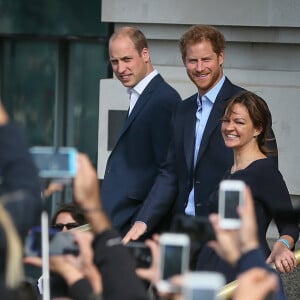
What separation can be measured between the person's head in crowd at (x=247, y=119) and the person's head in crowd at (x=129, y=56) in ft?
2.56

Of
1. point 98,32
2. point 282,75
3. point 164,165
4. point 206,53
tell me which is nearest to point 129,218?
point 164,165

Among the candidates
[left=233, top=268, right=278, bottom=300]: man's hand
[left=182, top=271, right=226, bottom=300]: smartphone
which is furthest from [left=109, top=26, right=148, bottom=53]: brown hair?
[left=182, top=271, right=226, bottom=300]: smartphone

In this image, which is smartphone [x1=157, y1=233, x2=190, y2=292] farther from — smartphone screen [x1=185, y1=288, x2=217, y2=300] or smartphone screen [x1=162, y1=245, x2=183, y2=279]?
smartphone screen [x1=185, y1=288, x2=217, y2=300]

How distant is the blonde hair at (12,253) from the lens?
3048 millimetres

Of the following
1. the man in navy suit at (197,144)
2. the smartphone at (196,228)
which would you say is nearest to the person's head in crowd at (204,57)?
the man in navy suit at (197,144)

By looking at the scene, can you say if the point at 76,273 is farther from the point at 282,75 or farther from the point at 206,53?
the point at 282,75

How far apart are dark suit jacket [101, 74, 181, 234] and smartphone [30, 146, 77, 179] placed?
9.08 ft

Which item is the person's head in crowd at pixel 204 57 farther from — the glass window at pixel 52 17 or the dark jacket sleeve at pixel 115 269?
the glass window at pixel 52 17

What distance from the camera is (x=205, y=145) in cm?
611

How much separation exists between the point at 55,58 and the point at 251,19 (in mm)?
2000

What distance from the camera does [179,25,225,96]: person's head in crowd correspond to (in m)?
6.15

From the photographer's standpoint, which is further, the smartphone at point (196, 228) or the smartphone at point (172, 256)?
the smartphone at point (196, 228)

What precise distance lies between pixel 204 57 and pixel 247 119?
539 mm

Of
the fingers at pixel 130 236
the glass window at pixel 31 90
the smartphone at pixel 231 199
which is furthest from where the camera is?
the glass window at pixel 31 90
